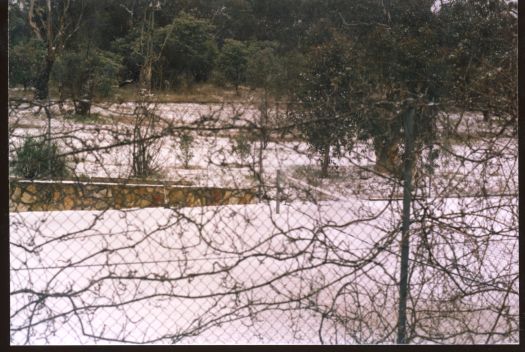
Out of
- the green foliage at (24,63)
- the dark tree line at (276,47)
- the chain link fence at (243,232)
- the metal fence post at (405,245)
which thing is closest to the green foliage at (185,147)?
the chain link fence at (243,232)

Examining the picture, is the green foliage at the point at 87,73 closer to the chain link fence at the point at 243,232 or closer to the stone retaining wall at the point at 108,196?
the chain link fence at the point at 243,232

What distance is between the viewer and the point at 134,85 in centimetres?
381

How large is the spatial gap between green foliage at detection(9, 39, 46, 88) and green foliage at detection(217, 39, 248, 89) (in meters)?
1.08

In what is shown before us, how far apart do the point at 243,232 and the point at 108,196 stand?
747 mm

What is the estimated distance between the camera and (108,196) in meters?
3.39

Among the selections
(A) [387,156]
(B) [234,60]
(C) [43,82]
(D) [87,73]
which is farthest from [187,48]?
(A) [387,156]

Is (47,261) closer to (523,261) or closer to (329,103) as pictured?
(329,103)

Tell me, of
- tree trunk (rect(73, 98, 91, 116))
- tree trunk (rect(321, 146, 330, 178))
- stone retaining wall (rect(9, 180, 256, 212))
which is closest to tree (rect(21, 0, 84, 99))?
tree trunk (rect(73, 98, 91, 116))

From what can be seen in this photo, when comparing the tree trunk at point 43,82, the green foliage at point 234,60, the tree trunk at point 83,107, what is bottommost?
the tree trunk at point 83,107

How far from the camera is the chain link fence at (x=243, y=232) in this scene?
3172mm

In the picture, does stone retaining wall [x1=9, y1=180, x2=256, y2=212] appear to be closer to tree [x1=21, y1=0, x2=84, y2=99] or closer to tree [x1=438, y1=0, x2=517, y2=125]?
tree [x1=21, y1=0, x2=84, y2=99]

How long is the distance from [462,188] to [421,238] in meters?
0.42

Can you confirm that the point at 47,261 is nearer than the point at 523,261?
No

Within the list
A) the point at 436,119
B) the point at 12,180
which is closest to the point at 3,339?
the point at 12,180
